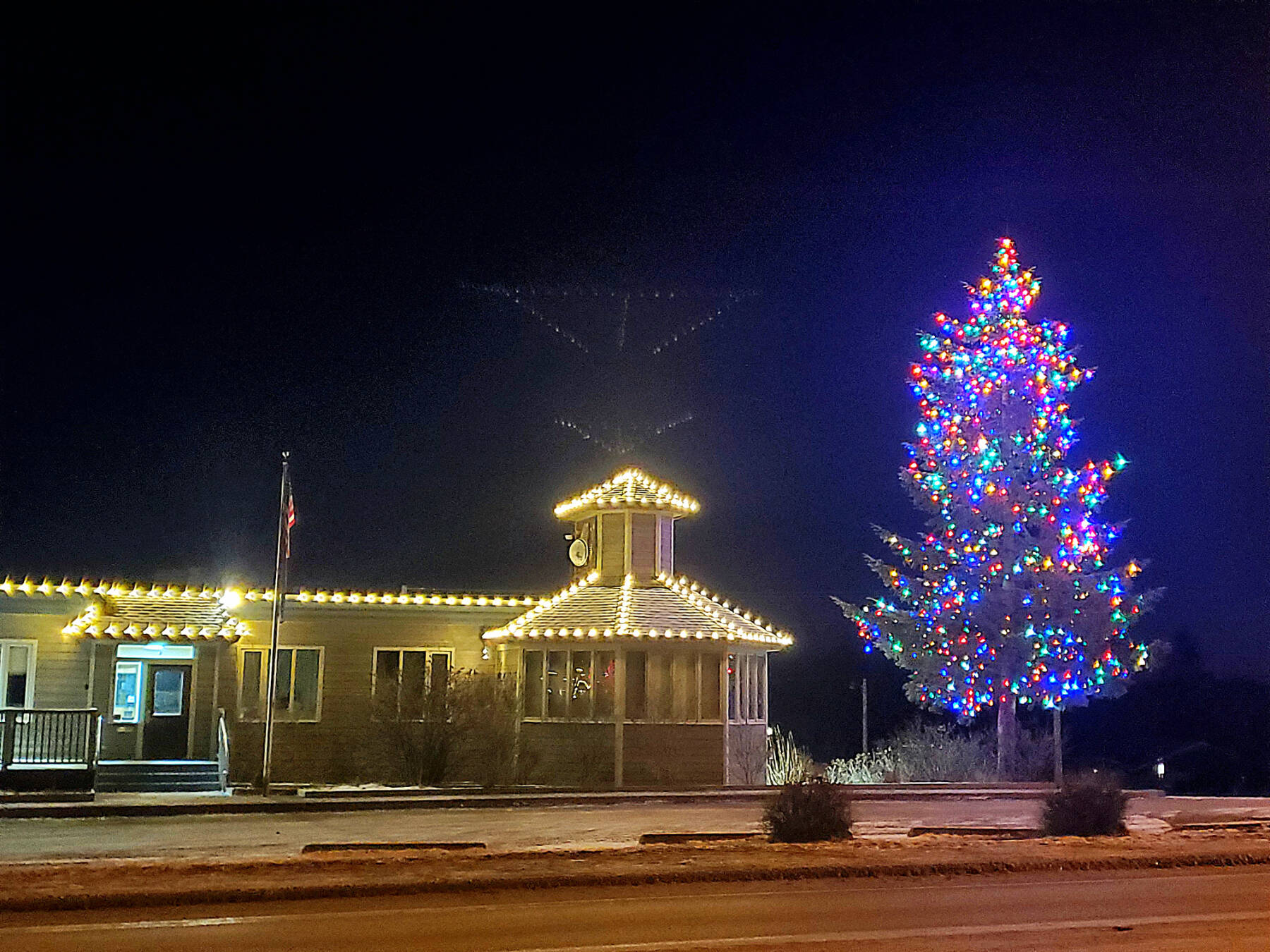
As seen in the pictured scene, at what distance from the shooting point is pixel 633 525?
31.3 metres

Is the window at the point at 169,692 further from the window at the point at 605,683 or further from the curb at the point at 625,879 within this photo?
the curb at the point at 625,879

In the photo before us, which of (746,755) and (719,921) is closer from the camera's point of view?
(719,921)

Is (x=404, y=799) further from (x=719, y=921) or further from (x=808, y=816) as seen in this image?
(x=719, y=921)

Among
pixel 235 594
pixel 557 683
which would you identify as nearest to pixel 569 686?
pixel 557 683

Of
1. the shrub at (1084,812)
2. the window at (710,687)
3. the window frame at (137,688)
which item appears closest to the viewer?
the shrub at (1084,812)

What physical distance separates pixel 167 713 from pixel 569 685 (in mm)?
7861

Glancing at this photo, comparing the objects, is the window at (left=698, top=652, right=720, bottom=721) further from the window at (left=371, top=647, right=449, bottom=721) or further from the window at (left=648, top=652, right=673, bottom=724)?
the window at (left=371, top=647, right=449, bottom=721)

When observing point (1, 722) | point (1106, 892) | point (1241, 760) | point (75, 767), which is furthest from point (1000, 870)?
point (1241, 760)

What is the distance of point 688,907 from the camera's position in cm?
1209

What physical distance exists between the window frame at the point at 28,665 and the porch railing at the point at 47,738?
808mm

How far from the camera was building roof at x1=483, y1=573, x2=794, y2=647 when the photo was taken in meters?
28.1

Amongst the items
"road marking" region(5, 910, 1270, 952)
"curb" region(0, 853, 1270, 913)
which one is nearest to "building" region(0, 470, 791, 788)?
"curb" region(0, 853, 1270, 913)

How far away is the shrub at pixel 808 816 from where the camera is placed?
693 inches

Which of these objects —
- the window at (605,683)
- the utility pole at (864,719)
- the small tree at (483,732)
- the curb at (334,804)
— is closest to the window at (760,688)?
the window at (605,683)
